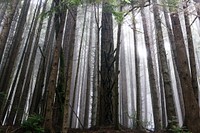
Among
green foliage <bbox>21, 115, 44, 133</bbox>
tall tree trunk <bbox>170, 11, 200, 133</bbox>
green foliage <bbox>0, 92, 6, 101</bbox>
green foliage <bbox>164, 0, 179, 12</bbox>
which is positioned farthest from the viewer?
green foliage <bbox>0, 92, 6, 101</bbox>

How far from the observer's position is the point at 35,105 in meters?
6.36

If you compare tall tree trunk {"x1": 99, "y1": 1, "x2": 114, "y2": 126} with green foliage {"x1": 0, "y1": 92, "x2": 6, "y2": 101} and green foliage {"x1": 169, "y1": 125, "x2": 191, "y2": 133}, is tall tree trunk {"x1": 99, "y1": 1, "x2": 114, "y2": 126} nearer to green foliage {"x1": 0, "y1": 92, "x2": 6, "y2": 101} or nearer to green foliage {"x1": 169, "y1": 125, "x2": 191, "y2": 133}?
green foliage {"x1": 169, "y1": 125, "x2": 191, "y2": 133}

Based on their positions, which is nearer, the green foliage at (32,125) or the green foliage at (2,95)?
the green foliage at (32,125)

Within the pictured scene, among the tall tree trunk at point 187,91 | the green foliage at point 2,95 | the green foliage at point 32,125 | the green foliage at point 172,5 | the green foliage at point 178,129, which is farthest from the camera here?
the green foliage at point 2,95

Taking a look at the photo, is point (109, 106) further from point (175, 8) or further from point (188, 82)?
point (175, 8)

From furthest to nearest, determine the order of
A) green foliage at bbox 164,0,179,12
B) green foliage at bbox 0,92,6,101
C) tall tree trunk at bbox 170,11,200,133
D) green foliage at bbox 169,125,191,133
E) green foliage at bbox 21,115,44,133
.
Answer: green foliage at bbox 0,92,6,101, green foliage at bbox 164,0,179,12, green foliage at bbox 21,115,44,133, tall tree trunk at bbox 170,11,200,133, green foliage at bbox 169,125,191,133

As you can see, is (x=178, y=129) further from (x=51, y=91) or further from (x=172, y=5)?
(x=172, y=5)

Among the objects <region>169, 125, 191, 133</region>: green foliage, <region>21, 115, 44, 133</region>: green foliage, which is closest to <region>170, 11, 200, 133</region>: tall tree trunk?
<region>169, 125, 191, 133</region>: green foliage

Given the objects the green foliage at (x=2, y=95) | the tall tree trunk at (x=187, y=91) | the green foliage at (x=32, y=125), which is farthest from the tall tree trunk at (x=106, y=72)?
the green foliage at (x=2, y=95)

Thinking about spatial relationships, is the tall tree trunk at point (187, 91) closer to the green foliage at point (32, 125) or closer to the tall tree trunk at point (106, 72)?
the tall tree trunk at point (106, 72)

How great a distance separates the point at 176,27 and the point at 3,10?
814 cm

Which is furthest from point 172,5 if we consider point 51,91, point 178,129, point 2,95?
point 2,95

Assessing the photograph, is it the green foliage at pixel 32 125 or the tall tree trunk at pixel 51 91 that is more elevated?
the tall tree trunk at pixel 51 91

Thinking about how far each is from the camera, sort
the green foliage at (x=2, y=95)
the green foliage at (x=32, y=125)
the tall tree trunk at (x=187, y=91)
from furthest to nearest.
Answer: the green foliage at (x=2, y=95), the green foliage at (x=32, y=125), the tall tree trunk at (x=187, y=91)
